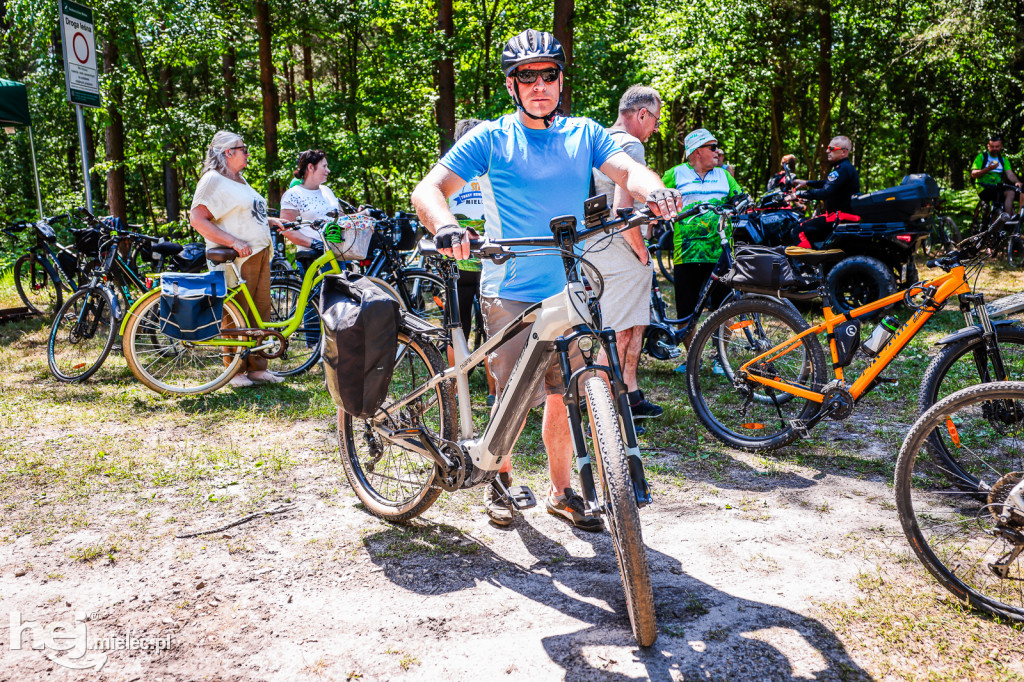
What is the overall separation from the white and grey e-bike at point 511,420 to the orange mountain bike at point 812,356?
6.03 ft

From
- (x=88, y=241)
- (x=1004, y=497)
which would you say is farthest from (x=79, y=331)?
(x=1004, y=497)

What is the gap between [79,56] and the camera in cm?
824

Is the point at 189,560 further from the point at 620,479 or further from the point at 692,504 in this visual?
the point at 692,504

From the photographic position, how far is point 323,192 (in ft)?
24.1

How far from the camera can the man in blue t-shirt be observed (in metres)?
3.10

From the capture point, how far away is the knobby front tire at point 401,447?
137 inches

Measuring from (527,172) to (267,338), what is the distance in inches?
145

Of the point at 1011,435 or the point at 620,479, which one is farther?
the point at 1011,435

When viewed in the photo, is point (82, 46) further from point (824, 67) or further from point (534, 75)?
point (824, 67)

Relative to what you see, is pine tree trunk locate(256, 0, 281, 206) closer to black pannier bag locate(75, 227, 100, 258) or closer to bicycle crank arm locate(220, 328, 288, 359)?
black pannier bag locate(75, 227, 100, 258)

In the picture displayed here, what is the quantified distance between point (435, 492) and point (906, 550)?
2070 mm

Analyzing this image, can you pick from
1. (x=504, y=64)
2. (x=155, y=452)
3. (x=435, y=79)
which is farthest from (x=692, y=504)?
(x=435, y=79)

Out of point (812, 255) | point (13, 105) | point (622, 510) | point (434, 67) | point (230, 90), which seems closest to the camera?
point (622, 510)

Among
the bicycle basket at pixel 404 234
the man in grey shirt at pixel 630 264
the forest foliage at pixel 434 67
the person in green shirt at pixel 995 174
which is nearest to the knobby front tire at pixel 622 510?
the man in grey shirt at pixel 630 264
